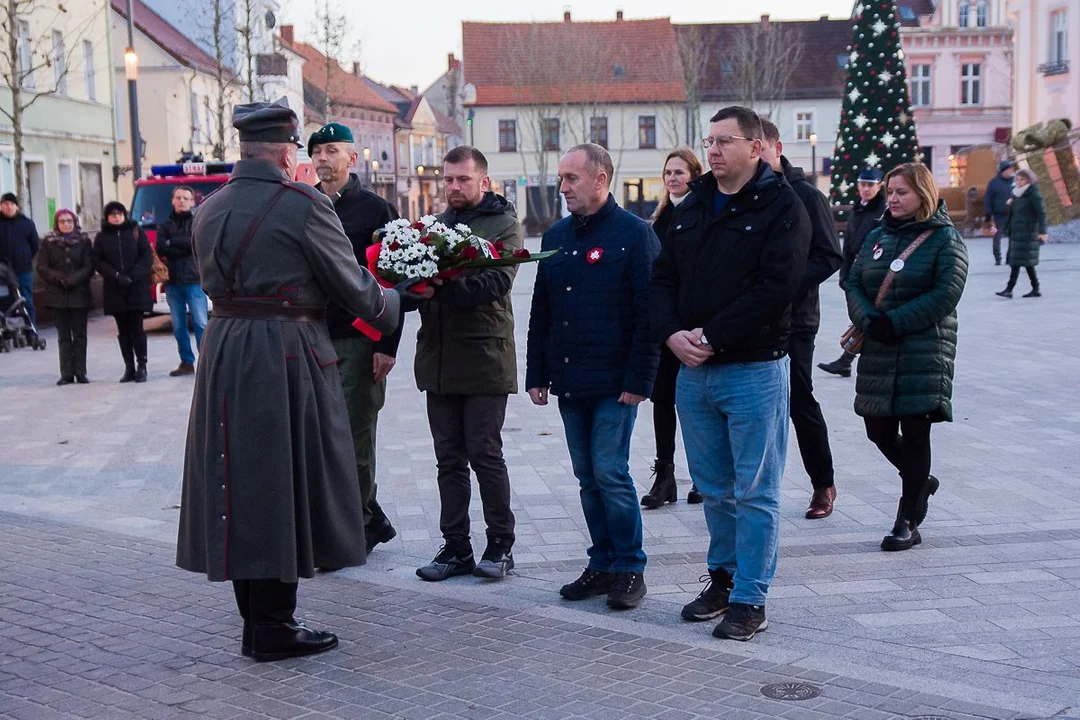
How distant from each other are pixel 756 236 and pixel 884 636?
168cm

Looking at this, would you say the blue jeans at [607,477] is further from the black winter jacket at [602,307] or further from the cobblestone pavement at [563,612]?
the cobblestone pavement at [563,612]

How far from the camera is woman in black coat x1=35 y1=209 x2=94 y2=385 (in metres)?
14.4

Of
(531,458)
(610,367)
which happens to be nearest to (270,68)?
(531,458)

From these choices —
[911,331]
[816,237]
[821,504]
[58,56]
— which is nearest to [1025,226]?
[821,504]

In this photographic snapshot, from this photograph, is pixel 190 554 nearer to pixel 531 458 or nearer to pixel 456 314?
pixel 456 314

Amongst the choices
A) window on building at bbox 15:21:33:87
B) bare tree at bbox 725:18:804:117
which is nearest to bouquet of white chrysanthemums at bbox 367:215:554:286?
window on building at bbox 15:21:33:87

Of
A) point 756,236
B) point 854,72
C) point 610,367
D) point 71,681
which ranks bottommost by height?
point 71,681

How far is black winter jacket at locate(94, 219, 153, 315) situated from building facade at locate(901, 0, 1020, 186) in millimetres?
54641

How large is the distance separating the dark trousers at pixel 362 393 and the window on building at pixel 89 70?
28953 mm

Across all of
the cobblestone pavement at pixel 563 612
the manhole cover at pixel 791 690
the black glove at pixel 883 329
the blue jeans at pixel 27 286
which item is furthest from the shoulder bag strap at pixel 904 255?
the blue jeans at pixel 27 286

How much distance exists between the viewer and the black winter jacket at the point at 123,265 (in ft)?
47.0

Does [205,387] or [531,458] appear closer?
[205,387]

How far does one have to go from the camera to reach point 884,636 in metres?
5.39

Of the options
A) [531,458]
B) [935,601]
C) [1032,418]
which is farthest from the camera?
[1032,418]
